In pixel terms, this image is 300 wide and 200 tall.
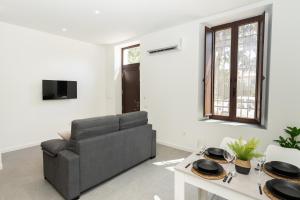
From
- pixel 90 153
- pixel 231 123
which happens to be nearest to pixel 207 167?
pixel 90 153

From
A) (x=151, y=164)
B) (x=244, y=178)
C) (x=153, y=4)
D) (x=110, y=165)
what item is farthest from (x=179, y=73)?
(x=244, y=178)

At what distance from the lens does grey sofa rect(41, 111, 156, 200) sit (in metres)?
2.08

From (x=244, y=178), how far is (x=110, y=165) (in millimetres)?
1831

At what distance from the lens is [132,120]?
2898mm

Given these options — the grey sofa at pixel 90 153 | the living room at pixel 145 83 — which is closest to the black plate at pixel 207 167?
the living room at pixel 145 83

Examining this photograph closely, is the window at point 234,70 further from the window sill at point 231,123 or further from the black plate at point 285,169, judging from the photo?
the black plate at point 285,169

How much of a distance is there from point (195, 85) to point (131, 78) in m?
2.37

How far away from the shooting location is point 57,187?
2242 mm

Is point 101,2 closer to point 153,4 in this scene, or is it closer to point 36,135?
point 153,4

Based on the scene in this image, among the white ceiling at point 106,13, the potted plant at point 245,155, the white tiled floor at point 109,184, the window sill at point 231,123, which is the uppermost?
the white ceiling at point 106,13

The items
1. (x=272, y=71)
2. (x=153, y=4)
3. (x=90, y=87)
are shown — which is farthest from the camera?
(x=90, y=87)

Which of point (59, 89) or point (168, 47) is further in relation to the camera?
point (59, 89)

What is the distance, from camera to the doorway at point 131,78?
Result: 526cm

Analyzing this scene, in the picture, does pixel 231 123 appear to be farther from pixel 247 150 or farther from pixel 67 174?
pixel 67 174
